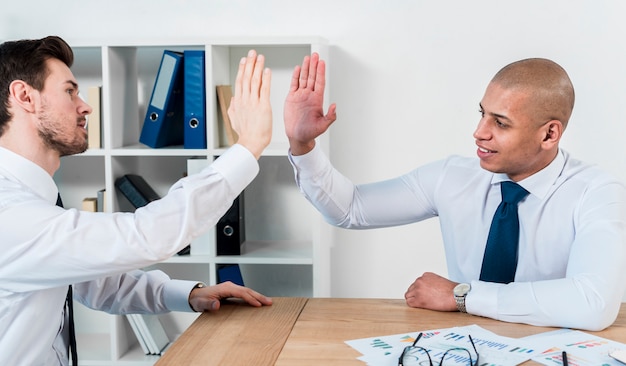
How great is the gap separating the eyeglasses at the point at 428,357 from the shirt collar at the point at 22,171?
948 mm

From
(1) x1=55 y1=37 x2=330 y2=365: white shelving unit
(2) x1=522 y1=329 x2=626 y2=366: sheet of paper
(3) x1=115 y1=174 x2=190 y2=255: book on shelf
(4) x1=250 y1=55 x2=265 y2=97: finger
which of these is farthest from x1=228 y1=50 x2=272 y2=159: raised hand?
(3) x1=115 y1=174 x2=190 y2=255: book on shelf

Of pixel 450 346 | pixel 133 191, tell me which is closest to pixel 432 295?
pixel 450 346

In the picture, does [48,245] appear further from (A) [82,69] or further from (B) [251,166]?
(A) [82,69]

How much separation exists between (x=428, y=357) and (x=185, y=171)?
2147 millimetres

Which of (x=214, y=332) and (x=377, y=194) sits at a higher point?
(x=377, y=194)

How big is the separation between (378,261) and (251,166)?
5.74 feet

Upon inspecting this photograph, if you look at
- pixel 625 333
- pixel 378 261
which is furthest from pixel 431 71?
pixel 625 333

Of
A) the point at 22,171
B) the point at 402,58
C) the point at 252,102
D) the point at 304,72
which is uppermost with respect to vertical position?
the point at 402,58

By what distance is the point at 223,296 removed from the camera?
6.22 ft

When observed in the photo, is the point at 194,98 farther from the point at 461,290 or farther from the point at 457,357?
the point at 457,357

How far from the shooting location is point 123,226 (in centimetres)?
166

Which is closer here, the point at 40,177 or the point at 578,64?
the point at 40,177

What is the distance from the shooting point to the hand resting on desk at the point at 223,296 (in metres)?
1.86

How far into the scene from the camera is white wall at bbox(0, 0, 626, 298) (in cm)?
319
